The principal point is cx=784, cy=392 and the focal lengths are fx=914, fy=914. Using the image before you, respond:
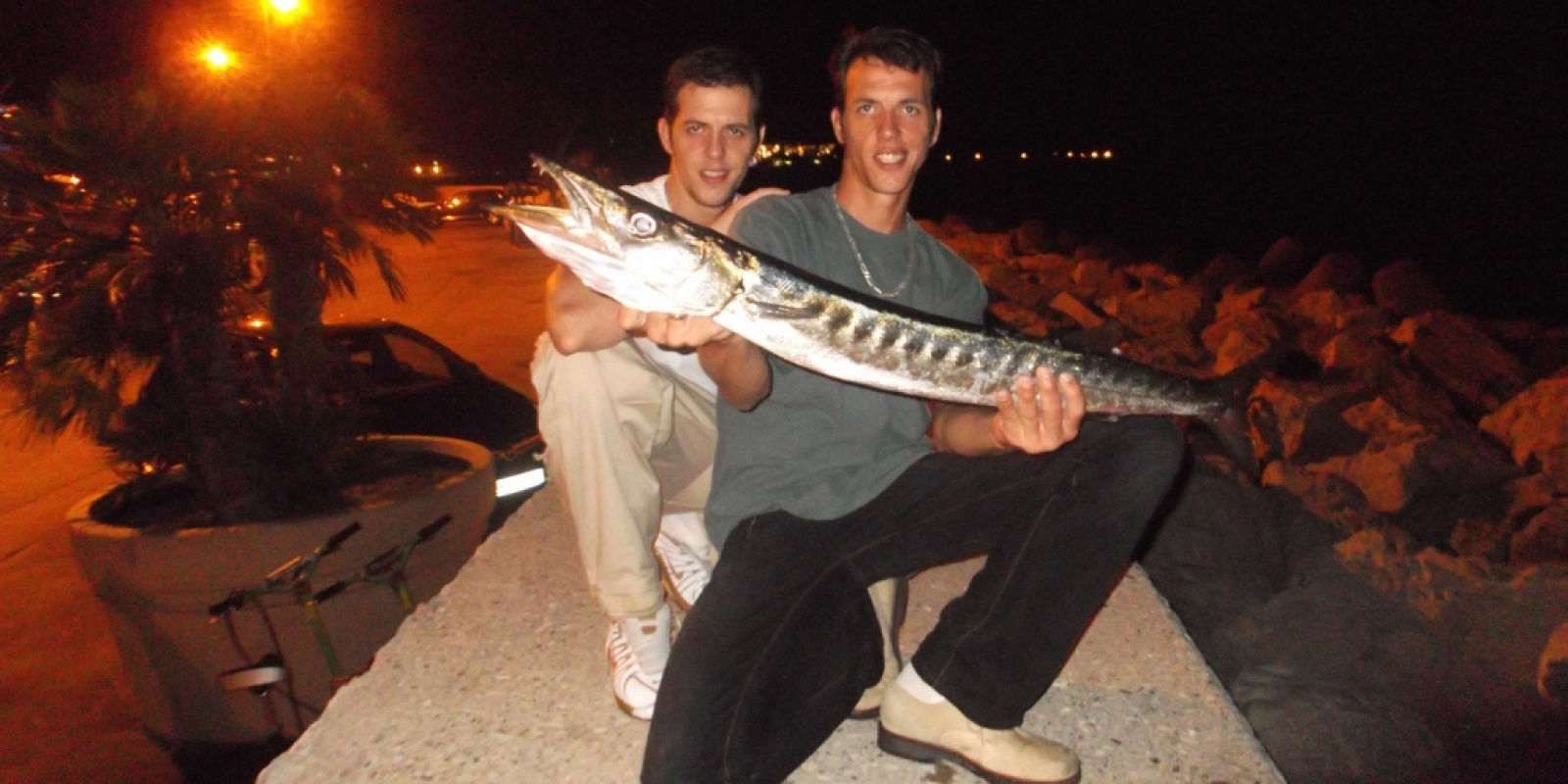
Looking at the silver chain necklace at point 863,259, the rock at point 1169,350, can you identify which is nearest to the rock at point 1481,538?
the rock at point 1169,350

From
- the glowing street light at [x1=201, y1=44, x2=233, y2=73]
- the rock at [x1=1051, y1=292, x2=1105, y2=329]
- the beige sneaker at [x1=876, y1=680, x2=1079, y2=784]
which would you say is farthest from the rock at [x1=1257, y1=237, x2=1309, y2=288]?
the glowing street light at [x1=201, y1=44, x2=233, y2=73]

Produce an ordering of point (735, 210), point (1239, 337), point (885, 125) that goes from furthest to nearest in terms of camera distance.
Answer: point (1239, 337) → point (735, 210) → point (885, 125)

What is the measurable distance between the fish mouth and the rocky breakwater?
160 cm

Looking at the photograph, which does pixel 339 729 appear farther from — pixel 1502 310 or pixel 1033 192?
pixel 1033 192

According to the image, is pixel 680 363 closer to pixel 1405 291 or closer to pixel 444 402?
pixel 444 402

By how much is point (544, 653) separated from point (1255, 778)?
2.30 meters

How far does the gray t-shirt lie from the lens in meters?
2.81

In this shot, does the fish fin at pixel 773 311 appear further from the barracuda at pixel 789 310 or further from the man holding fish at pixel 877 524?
the man holding fish at pixel 877 524

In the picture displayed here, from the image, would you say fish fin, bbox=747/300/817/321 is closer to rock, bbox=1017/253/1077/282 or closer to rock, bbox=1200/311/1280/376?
rock, bbox=1200/311/1280/376

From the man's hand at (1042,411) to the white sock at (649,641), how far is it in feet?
4.32

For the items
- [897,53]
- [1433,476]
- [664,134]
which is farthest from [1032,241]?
[897,53]

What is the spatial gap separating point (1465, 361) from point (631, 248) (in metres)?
8.36

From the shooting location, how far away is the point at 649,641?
302 centimetres

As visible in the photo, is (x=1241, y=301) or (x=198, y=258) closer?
(x=198, y=258)
